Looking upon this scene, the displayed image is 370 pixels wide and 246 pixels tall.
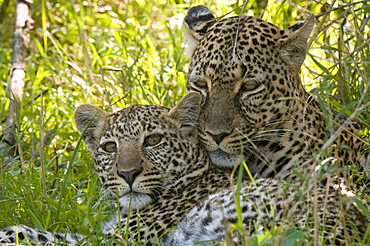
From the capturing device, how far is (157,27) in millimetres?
11164

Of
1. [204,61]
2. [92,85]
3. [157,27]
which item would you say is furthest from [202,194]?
[157,27]

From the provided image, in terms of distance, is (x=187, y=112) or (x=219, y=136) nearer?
(x=219, y=136)

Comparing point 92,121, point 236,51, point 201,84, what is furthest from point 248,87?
point 92,121

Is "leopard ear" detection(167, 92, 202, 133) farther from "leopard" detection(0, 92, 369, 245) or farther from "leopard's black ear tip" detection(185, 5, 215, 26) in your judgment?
"leopard's black ear tip" detection(185, 5, 215, 26)

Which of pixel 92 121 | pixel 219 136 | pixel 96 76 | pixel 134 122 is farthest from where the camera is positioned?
pixel 96 76

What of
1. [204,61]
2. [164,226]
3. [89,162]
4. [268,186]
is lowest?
[89,162]

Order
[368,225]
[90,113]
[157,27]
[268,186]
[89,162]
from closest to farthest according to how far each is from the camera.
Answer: [368,225] → [268,186] → [90,113] → [89,162] → [157,27]

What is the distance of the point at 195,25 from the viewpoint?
7.01 m

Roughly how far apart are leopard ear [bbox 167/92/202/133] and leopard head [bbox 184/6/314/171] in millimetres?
94

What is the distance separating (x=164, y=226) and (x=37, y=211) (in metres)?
1.36

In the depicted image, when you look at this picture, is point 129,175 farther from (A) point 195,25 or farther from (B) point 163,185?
(A) point 195,25

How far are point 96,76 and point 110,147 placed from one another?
10.5 feet

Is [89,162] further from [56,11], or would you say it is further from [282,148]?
[56,11]

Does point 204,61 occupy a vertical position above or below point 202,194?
above
